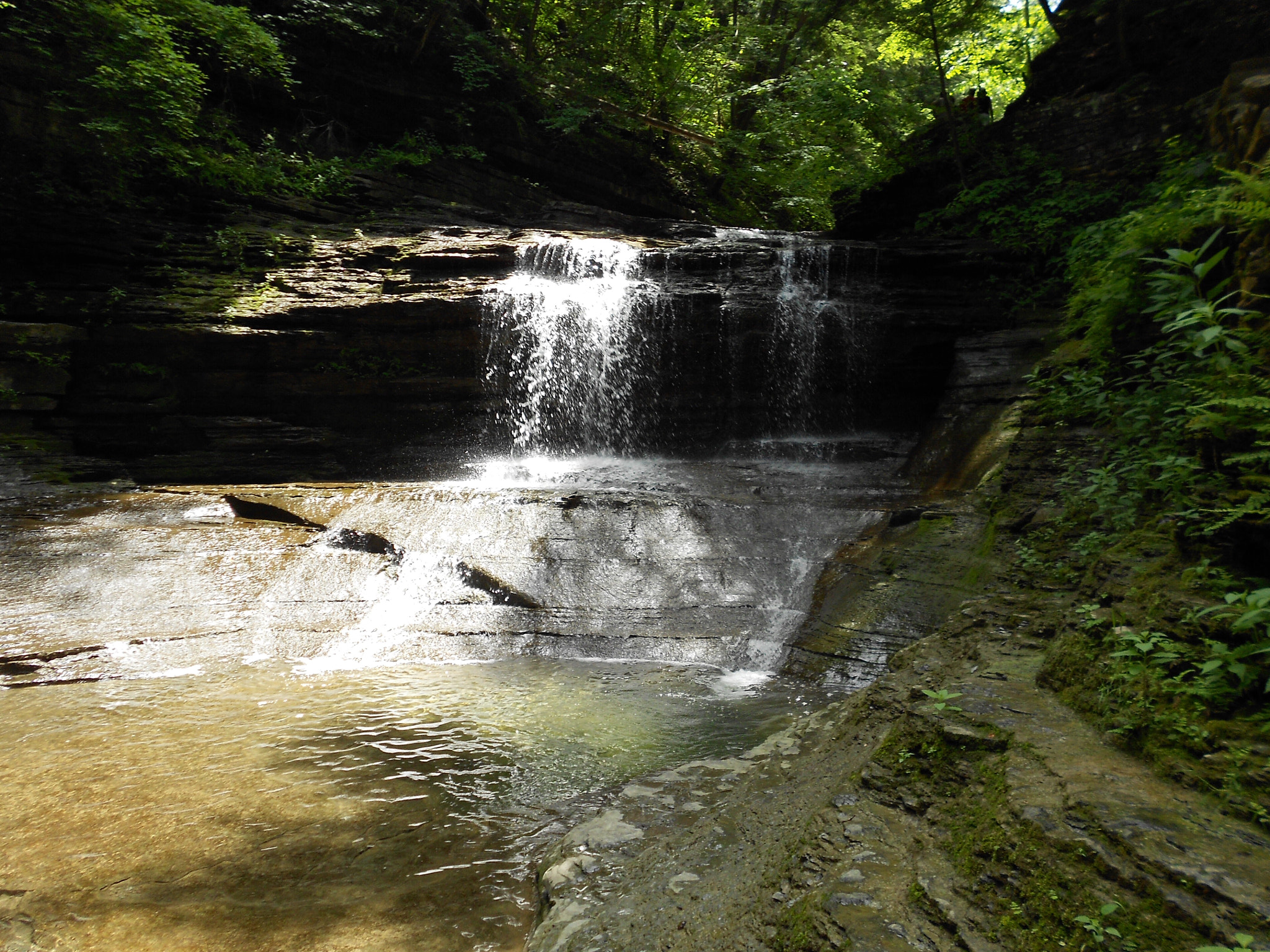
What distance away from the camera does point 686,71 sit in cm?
1909

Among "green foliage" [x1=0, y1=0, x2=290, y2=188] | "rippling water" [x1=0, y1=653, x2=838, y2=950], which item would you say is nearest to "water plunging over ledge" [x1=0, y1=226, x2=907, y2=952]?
"rippling water" [x1=0, y1=653, x2=838, y2=950]

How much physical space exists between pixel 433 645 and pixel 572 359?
20.4 ft

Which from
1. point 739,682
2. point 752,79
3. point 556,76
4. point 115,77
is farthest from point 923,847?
point 752,79

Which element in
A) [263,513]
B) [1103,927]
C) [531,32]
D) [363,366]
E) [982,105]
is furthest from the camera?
[531,32]

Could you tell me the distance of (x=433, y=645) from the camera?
5.80 m

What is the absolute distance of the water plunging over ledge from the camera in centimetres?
283

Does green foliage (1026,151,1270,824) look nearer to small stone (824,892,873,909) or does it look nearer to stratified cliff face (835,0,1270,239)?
small stone (824,892,873,909)

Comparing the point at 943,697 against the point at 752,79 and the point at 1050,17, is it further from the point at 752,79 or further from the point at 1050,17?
the point at 752,79

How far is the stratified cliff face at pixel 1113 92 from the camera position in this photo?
10203mm

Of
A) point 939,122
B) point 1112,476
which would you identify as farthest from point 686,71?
point 1112,476

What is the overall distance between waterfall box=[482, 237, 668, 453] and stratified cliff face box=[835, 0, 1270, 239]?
5912mm

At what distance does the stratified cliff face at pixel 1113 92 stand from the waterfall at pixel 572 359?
233 inches

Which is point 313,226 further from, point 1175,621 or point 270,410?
point 1175,621

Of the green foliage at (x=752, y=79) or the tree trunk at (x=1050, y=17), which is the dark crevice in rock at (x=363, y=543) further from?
the tree trunk at (x=1050, y=17)
